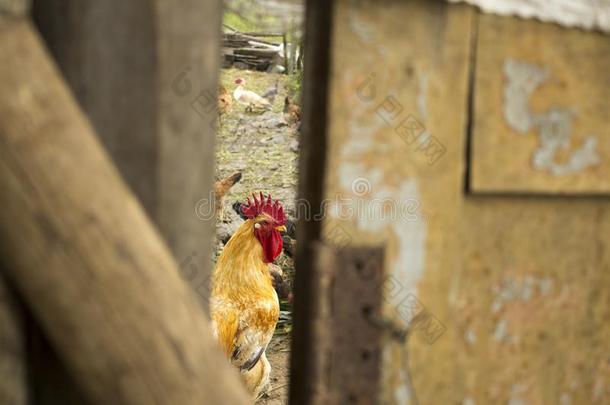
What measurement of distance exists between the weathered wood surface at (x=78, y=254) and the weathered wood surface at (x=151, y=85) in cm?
12

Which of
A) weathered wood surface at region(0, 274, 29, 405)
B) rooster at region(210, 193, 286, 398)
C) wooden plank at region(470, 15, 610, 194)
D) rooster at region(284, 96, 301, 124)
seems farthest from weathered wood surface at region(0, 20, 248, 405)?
rooster at region(284, 96, 301, 124)

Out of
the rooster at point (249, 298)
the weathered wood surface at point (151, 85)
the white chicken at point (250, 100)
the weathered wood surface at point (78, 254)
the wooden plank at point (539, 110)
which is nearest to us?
the weathered wood surface at point (78, 254)

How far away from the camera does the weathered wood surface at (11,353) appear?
31.1 inches

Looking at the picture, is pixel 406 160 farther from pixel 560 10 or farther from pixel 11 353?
pixel 11 353

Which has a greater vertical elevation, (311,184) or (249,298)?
(311,184)

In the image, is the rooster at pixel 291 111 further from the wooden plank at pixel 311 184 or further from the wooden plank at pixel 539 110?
the wooden plank at pixel 311 184

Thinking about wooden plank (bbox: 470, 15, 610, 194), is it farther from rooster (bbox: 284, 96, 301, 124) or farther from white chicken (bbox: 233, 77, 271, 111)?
white chicken (bbox: 233, 77, 271, 111)

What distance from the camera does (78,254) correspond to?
2.34 ft

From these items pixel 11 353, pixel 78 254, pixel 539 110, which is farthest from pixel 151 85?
pixel 539 110

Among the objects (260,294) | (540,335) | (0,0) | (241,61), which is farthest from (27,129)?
(241,61)

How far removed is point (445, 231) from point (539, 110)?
26 cm

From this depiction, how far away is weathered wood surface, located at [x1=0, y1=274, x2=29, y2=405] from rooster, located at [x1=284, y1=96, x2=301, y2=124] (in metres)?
5.47

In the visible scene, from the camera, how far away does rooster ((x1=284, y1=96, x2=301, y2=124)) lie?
6.38 m

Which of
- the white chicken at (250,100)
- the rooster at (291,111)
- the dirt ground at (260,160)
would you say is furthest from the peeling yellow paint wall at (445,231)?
the white chicken at (250,100)
